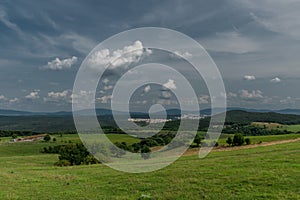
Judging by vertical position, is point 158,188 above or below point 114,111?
below

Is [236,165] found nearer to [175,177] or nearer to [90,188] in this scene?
[175,177]

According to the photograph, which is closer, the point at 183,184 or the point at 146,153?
the point at 183,184

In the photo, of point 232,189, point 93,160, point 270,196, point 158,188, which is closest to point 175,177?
point 158,188

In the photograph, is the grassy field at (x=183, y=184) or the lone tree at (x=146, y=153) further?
the lone tree at (x=146, y=153)

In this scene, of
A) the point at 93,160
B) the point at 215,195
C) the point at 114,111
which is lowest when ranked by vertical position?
the point at 93,160

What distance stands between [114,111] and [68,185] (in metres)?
6.66

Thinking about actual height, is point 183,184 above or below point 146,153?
above

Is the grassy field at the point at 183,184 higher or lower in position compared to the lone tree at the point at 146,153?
higher

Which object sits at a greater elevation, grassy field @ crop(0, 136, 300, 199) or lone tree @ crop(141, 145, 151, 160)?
grassy field @ crop(0, 136, 300, 199)

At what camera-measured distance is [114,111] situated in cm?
2442

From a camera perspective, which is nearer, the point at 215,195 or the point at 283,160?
the point at 215,195

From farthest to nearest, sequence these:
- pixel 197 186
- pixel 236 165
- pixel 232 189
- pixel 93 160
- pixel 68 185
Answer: pixel 93 160, pixel 236 165, pixel 68 185, pixel 197 186, pixel 232 189

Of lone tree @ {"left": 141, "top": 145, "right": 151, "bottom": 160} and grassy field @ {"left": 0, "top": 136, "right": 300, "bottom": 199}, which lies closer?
grassy field @ {"left": 0, "top": 136, "right": 300, "bottom": 199}

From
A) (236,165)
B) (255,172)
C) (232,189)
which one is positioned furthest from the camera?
(236,165)
